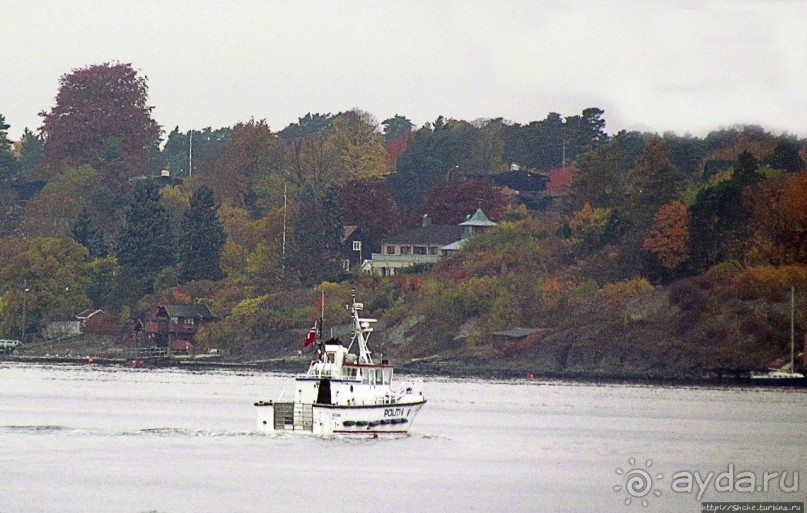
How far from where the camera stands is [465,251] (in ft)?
604

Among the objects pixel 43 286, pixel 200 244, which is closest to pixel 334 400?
pixel 43 286

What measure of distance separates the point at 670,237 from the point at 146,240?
6010 cm

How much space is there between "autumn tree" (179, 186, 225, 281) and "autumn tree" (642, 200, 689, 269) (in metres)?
51.6

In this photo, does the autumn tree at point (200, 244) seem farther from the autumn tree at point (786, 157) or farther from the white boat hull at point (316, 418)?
the white boat hull at point (316, 418)

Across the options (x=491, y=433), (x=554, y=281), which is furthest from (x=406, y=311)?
(x=491, y=433)

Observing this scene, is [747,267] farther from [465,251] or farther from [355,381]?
[355,381]

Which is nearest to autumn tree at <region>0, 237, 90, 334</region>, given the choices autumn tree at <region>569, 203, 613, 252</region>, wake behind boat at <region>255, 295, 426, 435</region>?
autumn tree at <region>569, 203, 613, 252</region>

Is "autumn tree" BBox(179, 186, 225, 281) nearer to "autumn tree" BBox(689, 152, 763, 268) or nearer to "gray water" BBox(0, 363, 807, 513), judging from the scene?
"autumn tree" BBox(689, 152, 763, 268)

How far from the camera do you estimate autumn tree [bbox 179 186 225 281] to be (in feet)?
631

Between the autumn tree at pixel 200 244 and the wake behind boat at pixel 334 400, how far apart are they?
4482 inches

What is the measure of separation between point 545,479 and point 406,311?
10011cm

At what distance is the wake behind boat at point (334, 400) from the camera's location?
254 ft

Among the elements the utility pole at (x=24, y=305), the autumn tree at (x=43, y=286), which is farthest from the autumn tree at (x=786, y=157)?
the utility pole at (x=24, y=305)

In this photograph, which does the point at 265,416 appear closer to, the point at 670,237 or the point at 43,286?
the point at 670,237
